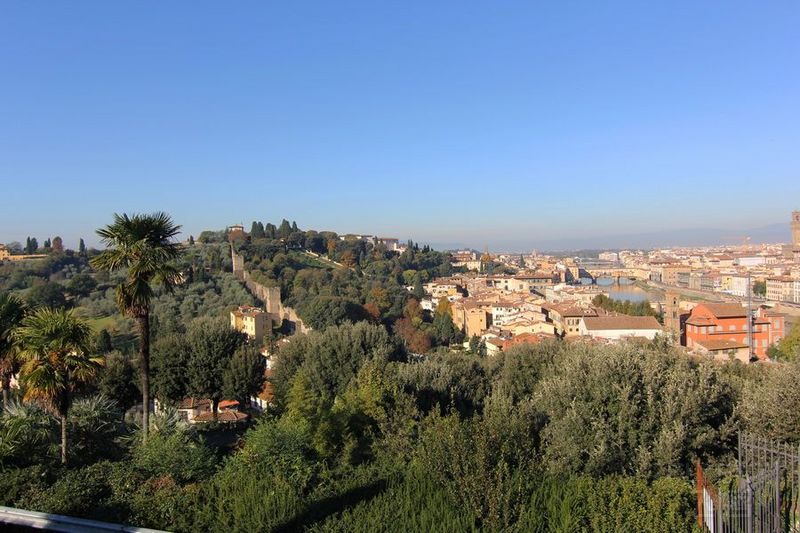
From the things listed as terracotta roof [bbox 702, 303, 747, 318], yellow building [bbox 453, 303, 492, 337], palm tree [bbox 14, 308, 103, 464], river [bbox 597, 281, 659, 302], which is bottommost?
river [bbox 597, 281, 659, 302]

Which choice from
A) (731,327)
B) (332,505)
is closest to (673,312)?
(731,327)

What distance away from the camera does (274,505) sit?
19.7ft

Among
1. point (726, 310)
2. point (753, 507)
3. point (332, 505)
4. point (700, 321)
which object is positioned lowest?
point (700, 321)

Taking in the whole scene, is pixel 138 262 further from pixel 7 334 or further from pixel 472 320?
pixel 472 320

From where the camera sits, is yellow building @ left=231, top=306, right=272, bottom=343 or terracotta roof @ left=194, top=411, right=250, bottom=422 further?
yellow building @ left=231, top=306, right=272, bottom=343

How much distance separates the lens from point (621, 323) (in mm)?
47312

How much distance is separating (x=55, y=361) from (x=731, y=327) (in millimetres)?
47172

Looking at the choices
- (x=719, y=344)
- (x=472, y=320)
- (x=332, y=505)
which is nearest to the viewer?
(x=332, y=505)

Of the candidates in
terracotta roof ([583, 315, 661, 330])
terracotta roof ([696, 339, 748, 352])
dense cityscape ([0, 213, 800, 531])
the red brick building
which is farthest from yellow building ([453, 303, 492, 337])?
dense cityscape ([0, 213, 800, 531])

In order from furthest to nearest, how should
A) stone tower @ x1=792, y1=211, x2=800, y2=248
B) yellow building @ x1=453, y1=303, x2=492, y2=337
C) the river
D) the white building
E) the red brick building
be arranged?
the river, stone tower @ x1=792, y1=211, x2=800, y2=248, yellow building @ x1=453, y1=303, x2=492, y2=337, the white building, the red brick building

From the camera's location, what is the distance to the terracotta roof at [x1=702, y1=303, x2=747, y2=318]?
43094 mm

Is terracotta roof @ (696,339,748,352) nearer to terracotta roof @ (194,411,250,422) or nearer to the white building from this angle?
the white building

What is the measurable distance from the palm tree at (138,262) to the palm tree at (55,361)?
81 cm

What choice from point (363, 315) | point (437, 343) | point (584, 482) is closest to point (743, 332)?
point (437, 343)
